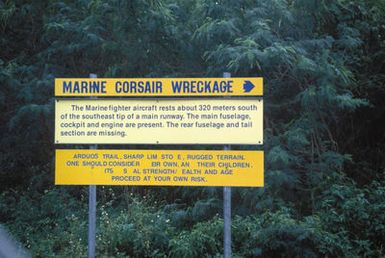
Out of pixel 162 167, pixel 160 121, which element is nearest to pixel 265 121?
pixel 160 121

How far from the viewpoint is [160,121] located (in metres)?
6.90

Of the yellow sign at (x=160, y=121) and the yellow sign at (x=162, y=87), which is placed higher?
the yellow sign at (x=162, y=87)

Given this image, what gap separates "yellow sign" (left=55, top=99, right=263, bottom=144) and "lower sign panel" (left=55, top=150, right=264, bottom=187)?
161mm

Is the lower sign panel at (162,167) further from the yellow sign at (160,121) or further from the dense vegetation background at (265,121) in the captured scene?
the dense vegetation background at (265,121)

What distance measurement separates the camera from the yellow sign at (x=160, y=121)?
6.73 meters

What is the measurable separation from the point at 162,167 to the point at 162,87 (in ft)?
3.18

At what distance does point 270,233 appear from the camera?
26.3 ft

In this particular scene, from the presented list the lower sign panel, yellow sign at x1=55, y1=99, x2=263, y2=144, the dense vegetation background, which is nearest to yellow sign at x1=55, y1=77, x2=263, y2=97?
yellow sign at x1=55, y1=99, x2=263, y2=144

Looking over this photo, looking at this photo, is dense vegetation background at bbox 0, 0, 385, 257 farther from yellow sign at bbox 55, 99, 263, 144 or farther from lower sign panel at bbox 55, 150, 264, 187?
yellow sign at bbox 55, 99, 263, 144

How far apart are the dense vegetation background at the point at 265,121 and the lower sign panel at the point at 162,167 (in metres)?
1.40

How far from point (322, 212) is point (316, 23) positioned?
11.3 feet

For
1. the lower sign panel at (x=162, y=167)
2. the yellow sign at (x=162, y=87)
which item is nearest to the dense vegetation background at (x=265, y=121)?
the lower sign panel at (x=162, y=167)

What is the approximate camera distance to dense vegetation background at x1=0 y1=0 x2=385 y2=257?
27.3 feet

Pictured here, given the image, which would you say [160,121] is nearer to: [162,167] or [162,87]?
[162,87]
